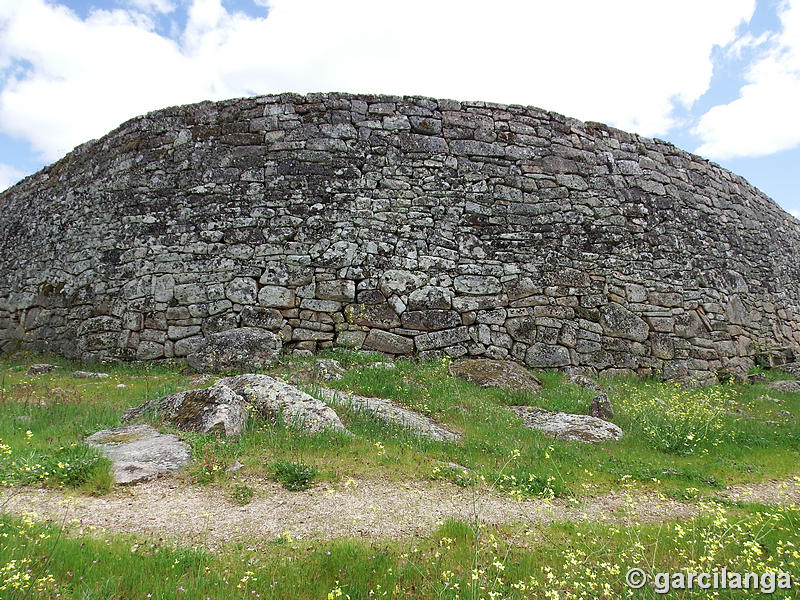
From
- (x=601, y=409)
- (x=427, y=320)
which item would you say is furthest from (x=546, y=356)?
(x=601, y=409)

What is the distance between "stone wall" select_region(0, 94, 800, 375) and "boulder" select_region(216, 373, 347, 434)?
3.27 meters

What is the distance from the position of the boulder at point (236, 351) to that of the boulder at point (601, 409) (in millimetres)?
5080

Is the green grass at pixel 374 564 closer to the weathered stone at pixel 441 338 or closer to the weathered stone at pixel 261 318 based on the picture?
the weathered stone at pixel 441 338

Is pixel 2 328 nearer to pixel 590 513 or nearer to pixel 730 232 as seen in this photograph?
pixel 590 513

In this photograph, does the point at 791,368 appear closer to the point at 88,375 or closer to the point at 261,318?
the point at 261,318

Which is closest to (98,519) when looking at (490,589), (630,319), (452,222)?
(490,589)

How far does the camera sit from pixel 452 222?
32.9ft

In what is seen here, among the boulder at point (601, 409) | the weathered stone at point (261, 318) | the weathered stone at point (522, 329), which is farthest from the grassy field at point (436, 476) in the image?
the weathered stone at point (261, 318)

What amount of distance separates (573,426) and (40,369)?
9.06 meters

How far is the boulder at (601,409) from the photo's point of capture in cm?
721

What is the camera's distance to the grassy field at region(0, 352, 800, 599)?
285 cm

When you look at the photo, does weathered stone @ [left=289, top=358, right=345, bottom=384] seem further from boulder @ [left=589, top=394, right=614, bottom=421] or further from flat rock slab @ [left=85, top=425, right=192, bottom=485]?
boulder @ [left=589, top=394, right=614, bottom=421]

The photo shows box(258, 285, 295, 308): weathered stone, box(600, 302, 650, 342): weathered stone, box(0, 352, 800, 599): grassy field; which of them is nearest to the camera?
box(0, 352, 800, 599): grassy field

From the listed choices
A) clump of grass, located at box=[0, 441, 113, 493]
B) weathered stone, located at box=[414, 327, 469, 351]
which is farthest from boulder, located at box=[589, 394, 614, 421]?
clump of grass, located at box=[0, 441, 113, 493]
